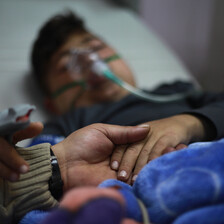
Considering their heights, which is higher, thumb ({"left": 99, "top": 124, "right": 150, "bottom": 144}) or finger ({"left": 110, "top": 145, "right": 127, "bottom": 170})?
thumb ({"left": 99, "top": 124, "right": 150, "bottom": 144})

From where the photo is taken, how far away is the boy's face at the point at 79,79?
1057 mm

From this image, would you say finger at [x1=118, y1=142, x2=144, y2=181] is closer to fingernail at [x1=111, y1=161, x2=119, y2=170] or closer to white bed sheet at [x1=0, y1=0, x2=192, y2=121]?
fingernail at [x1=111, y1=161, x2=119, y2=170]

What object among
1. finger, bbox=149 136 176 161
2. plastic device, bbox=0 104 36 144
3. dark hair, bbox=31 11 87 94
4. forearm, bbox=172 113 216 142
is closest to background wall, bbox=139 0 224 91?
dark hair, bbox=31 11 87 94

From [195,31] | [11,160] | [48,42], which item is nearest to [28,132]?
[11,160]

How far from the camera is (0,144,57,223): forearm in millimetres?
452

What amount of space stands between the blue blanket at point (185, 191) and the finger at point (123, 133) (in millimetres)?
139

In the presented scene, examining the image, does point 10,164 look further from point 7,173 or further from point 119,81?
point 119,81

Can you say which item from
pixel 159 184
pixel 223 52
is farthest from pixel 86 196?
pixel 223 52

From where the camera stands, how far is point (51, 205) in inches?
18.8

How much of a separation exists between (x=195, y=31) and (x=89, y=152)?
155cm

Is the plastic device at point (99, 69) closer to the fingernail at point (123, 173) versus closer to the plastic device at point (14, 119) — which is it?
the fingernail at point (123, 173)

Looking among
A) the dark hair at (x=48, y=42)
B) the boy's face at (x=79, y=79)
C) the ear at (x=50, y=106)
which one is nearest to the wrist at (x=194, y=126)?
the boy's face at (x=79, y=79)

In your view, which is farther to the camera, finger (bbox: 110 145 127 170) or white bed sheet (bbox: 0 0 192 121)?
white bed sheet (bbox: 0 0 192 121)

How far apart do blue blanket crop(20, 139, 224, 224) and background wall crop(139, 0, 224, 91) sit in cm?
120
